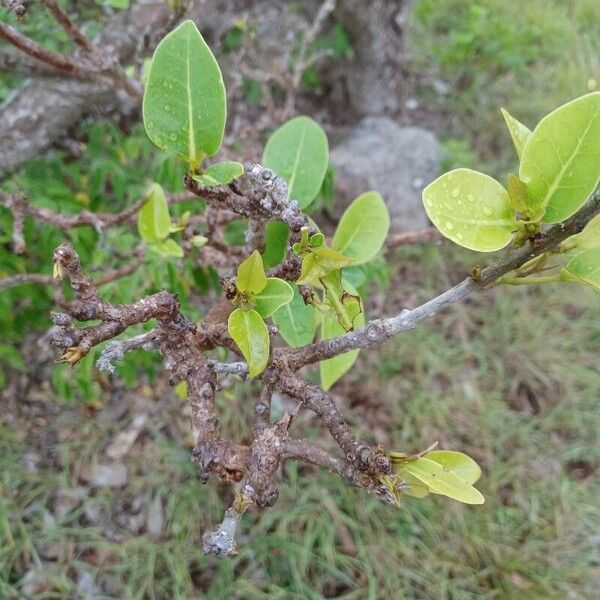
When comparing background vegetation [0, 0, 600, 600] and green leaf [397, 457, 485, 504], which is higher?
green leaf [397, 457, 485, 504]

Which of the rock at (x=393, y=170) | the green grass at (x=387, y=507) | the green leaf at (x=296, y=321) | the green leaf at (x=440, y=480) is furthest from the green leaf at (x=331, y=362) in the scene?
the rock at (x=393, y=170)

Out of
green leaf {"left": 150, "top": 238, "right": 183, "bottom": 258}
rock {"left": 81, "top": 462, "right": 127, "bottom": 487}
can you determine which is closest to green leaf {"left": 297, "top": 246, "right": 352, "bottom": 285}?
green leaf {"left": 150, "top": 238, "right": 183, "bottom": 258}

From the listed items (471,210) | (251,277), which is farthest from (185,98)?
(471,210)

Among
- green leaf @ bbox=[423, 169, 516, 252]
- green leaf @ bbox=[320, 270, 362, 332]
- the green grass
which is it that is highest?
green leaf @ bbox=[423, 169, 516, 252]

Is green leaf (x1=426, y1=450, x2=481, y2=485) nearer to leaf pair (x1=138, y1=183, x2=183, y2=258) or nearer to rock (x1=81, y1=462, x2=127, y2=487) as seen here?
leaf pair (x1=138, y1=183, x2=183, y2=258)

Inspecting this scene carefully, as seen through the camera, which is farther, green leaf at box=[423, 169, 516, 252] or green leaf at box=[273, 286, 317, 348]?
green leaf at box=[273, 286, 317, 348]

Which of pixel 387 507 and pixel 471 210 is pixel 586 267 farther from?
pixel 387 507
